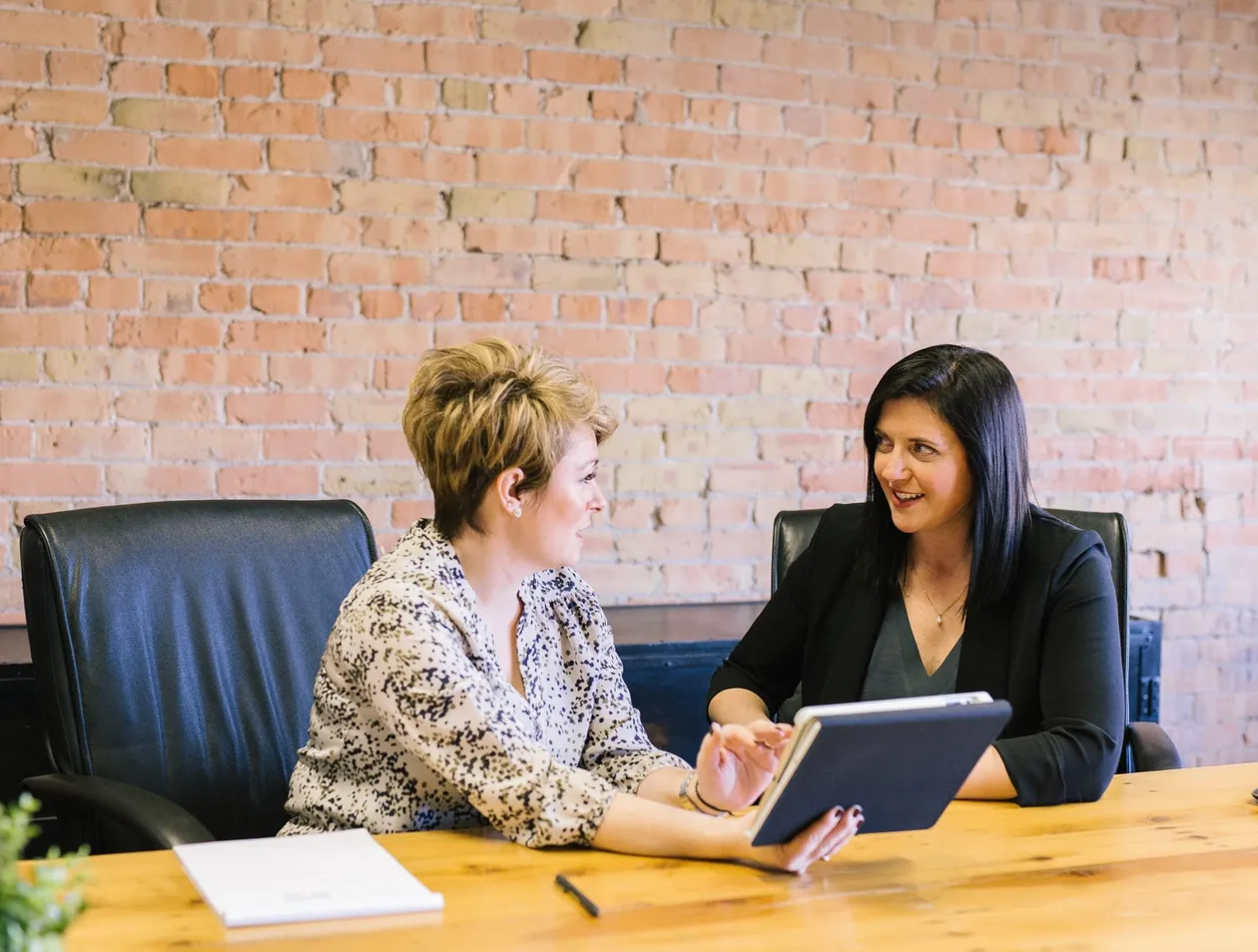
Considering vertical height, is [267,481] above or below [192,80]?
below

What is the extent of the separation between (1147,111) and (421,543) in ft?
8.31

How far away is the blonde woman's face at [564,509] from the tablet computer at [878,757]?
452 mm

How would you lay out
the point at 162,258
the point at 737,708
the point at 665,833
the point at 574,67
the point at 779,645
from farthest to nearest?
the point at 574,67, the point at 162,258, the point at 779,645, the point at 737,708, the point at 665,833

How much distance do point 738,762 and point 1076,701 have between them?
0.58 m

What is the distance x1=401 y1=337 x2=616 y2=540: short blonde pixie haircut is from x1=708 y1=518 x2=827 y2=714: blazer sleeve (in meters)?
0.65

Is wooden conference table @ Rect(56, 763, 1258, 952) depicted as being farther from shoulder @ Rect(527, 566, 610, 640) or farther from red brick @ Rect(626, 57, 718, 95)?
red brick @ Rect(626, 57, 718, 95)

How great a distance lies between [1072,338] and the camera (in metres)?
3.41

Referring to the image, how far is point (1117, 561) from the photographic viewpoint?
2.23 metres

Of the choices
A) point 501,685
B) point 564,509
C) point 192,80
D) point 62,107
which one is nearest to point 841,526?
point 564,509

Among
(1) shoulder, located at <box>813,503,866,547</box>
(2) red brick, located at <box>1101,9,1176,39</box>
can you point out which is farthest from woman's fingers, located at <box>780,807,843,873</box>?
(2) red brick, located at <box>1101,9,1176,39</box>

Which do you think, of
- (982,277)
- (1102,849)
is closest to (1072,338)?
(982,277)

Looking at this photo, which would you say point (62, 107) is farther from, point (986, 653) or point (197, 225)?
point (986, 653)

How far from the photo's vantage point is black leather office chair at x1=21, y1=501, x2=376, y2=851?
1850 millimetres

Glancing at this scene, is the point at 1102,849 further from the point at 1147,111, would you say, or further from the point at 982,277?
the point at 1147,111
